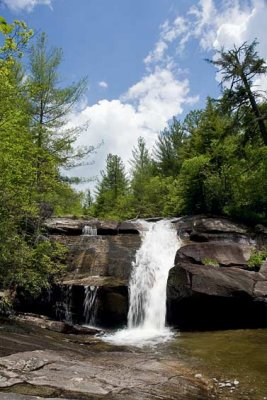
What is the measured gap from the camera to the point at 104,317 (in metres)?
14.0

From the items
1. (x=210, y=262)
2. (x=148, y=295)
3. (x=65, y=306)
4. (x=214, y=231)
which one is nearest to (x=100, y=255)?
(x=65, y=306)

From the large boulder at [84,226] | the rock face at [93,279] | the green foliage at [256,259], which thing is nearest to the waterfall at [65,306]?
the rock face at [93,279]

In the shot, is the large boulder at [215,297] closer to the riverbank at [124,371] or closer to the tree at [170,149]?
the riverbank at [124,371]

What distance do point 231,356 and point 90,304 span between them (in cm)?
650

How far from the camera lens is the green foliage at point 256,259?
48.8ft

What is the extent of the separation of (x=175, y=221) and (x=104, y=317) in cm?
814

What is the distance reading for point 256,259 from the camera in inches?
593

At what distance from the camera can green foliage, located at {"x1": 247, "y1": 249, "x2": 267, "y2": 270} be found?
1488 cm

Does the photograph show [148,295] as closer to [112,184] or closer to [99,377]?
[99,377]

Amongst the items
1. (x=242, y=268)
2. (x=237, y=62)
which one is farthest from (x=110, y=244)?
(x=237, y=62)

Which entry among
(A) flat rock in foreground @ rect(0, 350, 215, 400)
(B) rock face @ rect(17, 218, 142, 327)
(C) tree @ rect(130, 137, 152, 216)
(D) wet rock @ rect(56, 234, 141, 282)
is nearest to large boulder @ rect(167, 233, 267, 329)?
(B) rock face @ rect(17, 218, 142, 327)

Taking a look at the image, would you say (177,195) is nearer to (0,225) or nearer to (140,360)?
(0,225)

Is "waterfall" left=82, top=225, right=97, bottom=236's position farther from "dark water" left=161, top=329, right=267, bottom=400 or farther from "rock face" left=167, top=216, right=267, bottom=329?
"dark water" left=161, top=329, right=267, bottom=400

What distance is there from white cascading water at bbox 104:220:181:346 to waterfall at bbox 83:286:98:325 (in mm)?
1364
